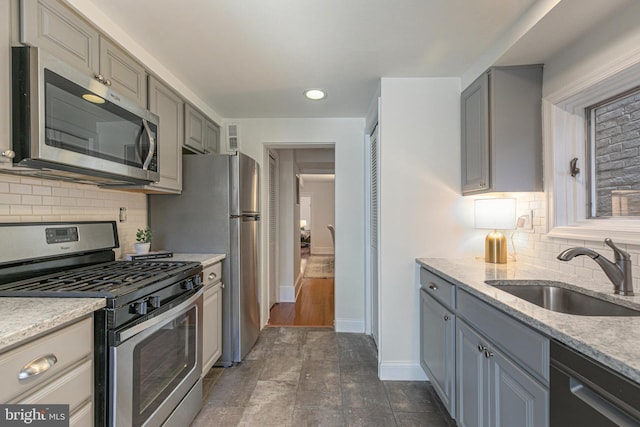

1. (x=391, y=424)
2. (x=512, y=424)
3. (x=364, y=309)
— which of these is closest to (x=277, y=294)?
(x=364, y=309)

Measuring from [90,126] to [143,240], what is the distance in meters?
1.02

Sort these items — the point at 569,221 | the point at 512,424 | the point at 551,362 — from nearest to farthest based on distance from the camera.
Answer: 1. the point at 551,362
2. the point at 512,424
3. the point at 569,221

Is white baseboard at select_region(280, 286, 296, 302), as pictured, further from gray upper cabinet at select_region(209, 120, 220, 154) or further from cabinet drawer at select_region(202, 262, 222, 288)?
gray upper cabinet at select_region(209, 120, 220, 154)

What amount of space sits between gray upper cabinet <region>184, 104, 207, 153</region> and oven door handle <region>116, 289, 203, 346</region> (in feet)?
4.12

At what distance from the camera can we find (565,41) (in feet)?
5.13

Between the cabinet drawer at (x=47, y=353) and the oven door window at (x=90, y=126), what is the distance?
28.2 inches

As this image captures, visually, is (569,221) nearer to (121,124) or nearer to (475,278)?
(475,278)

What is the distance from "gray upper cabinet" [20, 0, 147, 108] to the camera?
1179 mm

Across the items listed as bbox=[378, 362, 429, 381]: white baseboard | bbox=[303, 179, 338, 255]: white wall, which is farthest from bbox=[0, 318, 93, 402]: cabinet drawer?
bbox=[303, 179, 338, 255]: white wall

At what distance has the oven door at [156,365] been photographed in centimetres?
121

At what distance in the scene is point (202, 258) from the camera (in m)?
2.17

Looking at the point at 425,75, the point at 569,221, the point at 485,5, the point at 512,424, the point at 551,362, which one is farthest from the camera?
the point at 425,75

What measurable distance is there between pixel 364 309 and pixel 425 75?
226 cm

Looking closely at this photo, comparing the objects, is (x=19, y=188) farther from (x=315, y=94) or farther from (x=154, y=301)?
(x=315, y=94)
